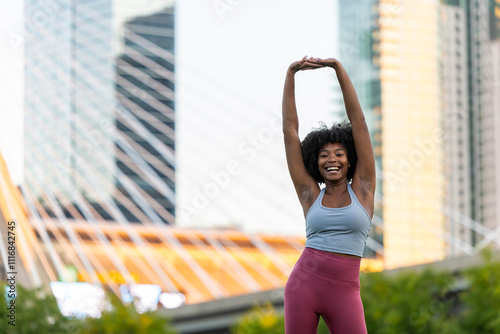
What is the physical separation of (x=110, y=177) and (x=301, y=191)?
4524cm

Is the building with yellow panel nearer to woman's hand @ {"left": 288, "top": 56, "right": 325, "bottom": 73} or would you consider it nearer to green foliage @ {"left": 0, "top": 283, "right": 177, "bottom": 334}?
green foliage @ {"left": 0, "top": 283, "right": 177, "bottom": 334}

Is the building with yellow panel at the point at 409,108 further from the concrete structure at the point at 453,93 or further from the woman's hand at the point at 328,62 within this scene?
the woman's hand at the point at 328,62

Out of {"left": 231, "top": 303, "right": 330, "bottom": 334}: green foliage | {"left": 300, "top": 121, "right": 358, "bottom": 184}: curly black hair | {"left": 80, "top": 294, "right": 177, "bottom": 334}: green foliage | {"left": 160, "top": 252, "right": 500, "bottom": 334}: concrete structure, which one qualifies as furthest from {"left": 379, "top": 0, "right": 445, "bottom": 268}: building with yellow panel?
{"left": 300, "top": 121, "right": 358, "bottom": 184}: curly black hair

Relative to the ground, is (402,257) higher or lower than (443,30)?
lower

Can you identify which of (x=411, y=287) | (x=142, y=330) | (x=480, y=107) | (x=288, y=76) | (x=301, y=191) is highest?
(x=480, y=107)

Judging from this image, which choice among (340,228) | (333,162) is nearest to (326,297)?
(340,228)

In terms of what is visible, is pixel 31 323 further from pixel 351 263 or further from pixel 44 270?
pixel 351 263

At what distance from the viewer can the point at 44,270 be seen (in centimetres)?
1102

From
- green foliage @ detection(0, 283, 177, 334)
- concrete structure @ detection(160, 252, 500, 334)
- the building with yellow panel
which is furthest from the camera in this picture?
the building with yellow panel

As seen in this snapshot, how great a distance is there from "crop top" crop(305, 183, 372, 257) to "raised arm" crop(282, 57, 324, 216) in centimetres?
14

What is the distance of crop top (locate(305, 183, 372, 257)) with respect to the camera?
3021mm

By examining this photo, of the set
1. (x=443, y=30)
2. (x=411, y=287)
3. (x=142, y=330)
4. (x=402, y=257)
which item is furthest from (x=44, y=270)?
(x=402, y=257)

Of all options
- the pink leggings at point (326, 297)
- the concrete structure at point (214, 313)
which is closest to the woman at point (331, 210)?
the pink leggings at point (326, 297)

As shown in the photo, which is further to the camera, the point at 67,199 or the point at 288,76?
the point at 67,199
